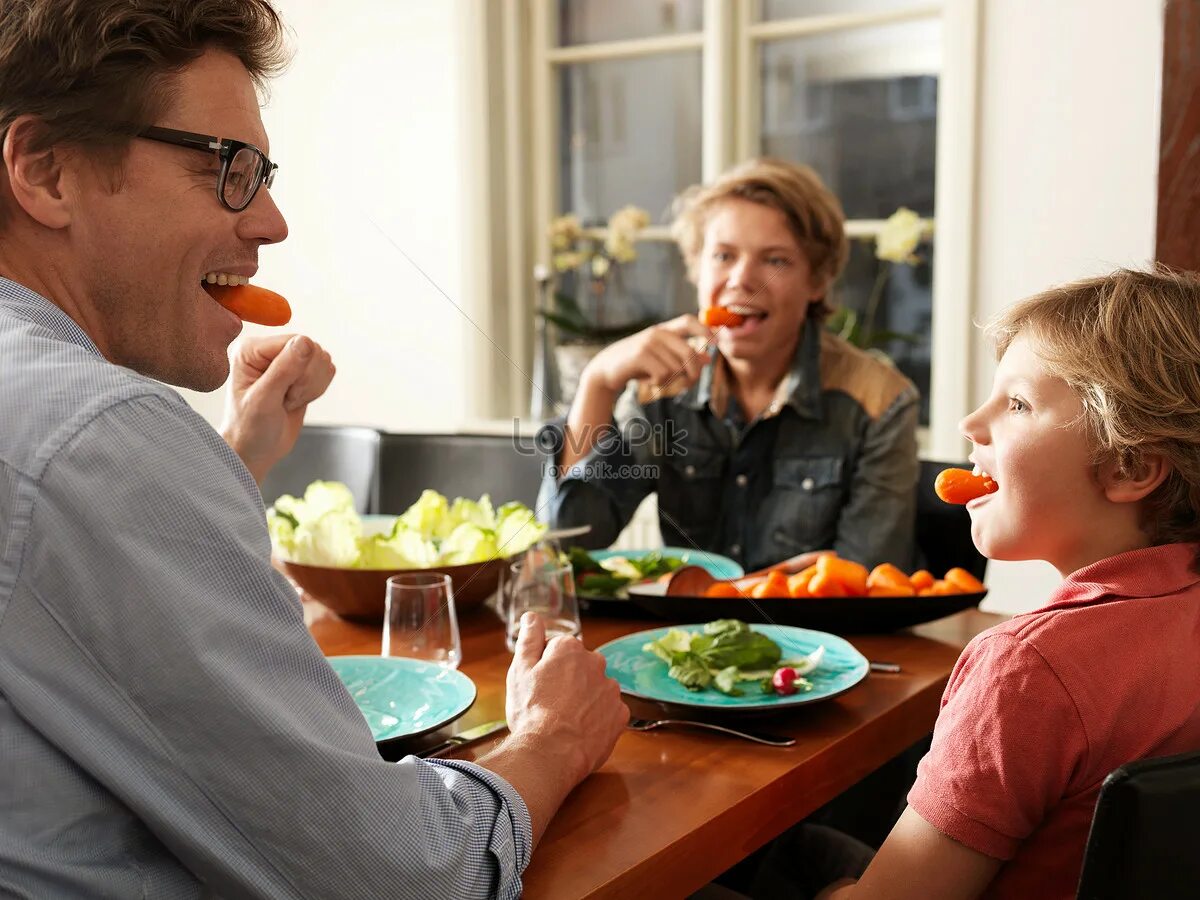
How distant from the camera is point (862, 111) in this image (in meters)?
3.29

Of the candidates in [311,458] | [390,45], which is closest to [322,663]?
[311,458]

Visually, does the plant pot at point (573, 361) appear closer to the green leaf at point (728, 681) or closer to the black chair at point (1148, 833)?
the green leaf at point (728, 681)

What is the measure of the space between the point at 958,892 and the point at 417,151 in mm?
3275

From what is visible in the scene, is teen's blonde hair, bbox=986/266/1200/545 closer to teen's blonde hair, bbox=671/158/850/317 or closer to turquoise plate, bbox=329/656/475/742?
turquoise plate, bbox=329/656/475/742

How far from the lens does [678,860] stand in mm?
972

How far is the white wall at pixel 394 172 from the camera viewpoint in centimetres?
375

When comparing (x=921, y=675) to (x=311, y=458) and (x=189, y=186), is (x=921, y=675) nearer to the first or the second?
(x=189, y=186)

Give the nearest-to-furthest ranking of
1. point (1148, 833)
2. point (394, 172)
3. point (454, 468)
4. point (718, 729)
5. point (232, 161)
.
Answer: point (1148, 833), point (232, 161), point (718, 729), point (454, 468), point (394, 172)

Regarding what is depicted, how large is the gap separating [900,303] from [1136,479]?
7.62 feet

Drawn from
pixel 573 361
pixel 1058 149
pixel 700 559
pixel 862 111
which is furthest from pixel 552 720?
pixel 862 111

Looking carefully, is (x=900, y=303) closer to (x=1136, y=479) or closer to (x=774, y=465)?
(x=774, y=465)

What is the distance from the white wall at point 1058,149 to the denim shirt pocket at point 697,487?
82 cm

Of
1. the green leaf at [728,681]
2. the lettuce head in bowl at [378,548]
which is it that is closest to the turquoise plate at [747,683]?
the green leaf at [728,681]

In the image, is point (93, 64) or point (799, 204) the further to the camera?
point (799, 204)
